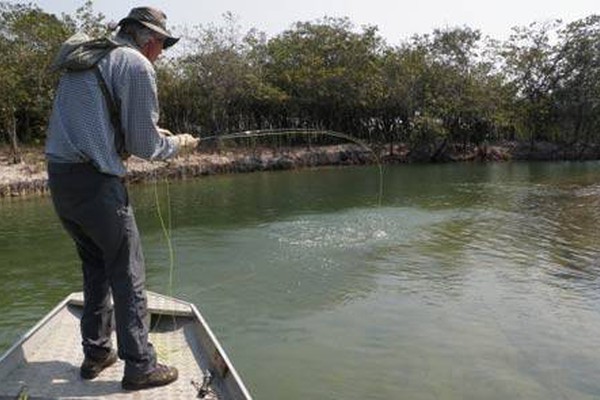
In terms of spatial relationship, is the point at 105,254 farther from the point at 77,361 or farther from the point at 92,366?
the point at 77,361

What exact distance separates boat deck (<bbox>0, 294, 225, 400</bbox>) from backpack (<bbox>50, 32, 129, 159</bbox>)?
1.82 meters

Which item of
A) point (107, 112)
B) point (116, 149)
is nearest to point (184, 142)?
point (116, 149)

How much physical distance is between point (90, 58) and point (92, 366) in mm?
2219

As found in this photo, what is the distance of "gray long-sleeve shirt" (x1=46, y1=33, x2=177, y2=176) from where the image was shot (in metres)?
4.51

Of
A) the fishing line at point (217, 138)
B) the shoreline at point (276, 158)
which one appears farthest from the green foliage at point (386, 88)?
the fishing line at point (217, 138)

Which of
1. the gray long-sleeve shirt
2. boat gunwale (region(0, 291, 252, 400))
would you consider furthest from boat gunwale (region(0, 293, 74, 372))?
the gray long-sleeve shirt

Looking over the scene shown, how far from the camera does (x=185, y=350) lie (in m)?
5.79

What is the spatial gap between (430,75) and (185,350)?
152 feet

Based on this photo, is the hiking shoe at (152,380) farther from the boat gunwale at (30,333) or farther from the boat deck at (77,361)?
the boat gunwale at (30,333)

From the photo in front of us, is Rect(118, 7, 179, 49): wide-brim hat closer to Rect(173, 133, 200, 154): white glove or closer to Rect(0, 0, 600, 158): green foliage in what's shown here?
Rect(173, 133, 200, 154): white glove

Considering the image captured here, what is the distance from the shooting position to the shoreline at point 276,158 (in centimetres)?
2988

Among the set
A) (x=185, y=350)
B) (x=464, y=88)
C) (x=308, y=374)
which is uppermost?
(x=464, y=88)

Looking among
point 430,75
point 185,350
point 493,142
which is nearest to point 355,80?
point 430,75

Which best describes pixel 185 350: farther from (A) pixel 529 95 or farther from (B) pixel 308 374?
(A) pixel 529 95
